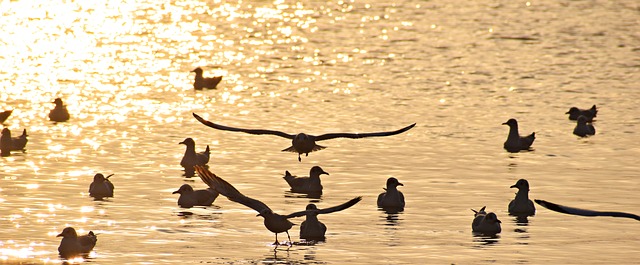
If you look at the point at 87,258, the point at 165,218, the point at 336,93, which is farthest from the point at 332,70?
the point at 87,258

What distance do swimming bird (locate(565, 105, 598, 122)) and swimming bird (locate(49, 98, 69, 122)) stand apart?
15.4 m

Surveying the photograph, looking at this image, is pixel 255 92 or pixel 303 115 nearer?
pixel 303 115

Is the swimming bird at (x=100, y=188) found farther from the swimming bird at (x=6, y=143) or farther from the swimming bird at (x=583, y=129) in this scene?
the swimming bird at (x=583, y=129)

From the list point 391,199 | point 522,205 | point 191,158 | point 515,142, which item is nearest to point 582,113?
point 515,142

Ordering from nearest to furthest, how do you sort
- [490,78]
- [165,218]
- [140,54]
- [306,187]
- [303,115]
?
[165,218], [306,187], [303,115], [490,78], [140,54]

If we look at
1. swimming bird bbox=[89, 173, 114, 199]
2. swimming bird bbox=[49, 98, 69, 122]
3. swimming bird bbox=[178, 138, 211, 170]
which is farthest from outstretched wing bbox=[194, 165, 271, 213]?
swimming bird bbox=[49, 98, 69, 122]

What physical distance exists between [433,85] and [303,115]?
9.36m

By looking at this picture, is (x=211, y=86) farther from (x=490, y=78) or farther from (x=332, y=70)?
(x=490, y=78)

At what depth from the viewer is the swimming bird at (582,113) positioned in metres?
43.1

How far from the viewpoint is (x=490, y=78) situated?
55.3 m

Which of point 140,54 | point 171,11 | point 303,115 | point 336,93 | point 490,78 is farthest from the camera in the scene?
point 171,11

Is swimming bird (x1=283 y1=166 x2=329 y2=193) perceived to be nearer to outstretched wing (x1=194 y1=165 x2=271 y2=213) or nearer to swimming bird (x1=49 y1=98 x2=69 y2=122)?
outstretched wing (x1=194 y1=165 x2=271 y2=213)

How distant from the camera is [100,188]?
99.9 ft

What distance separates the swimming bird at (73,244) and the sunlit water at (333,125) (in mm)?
271
